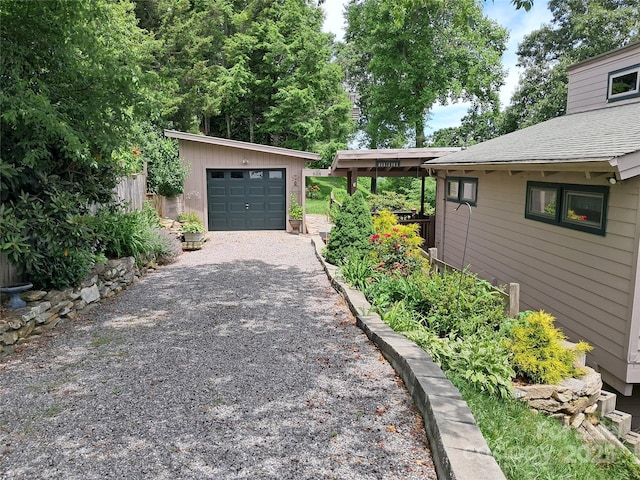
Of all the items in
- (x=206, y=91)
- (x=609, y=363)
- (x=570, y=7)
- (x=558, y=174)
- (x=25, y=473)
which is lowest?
(x=609, y=363)

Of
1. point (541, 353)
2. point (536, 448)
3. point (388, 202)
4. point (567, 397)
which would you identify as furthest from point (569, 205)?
point (388, 202)

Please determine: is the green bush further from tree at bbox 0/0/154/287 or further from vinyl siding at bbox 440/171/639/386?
vinyl siding at bbox 440/171/639/386

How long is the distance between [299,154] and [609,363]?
11.5 meters

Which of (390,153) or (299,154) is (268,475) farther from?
(299,154)

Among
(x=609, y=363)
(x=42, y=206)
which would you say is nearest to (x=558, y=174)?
(x=609, y=363)

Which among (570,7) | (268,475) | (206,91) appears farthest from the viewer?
(570,7)

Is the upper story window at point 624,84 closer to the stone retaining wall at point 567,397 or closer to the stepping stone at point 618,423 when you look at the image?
the stepping stone at point 618,423

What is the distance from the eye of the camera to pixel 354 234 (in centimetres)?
927

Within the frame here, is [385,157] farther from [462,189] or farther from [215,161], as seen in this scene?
[215,161]

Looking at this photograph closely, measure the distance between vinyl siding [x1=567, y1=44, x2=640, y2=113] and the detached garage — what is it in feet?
25.3

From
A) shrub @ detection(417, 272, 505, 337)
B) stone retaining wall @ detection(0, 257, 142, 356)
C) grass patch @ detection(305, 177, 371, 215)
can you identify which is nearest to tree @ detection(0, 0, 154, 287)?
stone retaining wall @ detection(0, 257, 142, 356)

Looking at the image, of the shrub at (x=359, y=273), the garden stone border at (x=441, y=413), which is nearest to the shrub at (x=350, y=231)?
the shrub at (x=359, y=273)

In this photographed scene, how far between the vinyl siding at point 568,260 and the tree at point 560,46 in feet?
62.2

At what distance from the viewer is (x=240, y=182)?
15.7 metres
